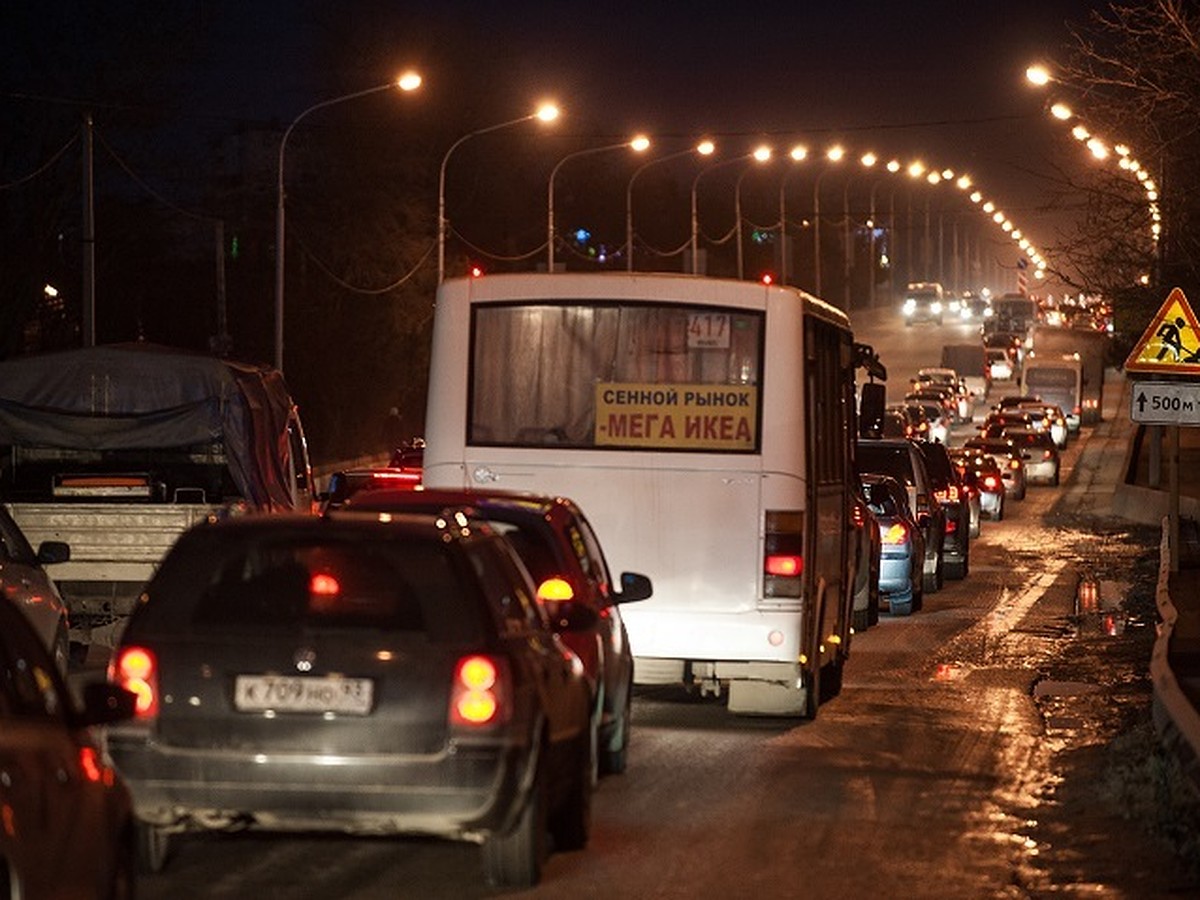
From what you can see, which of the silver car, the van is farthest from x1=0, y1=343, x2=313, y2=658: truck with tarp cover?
the van

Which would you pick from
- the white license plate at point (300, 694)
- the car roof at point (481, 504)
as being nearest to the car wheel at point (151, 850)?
the white license plate at point (300, 694)

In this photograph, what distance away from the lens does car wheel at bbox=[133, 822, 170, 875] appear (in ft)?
33.4

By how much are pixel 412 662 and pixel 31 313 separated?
53704 mm

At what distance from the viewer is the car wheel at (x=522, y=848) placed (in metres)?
9.91

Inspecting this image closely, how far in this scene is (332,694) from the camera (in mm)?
9578

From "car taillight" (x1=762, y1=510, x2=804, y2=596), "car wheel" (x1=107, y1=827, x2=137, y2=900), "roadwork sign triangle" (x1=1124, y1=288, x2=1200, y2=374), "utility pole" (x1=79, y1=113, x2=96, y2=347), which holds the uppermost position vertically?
"utility pole" (x1=79, y1=113, x2=96, y2=347)

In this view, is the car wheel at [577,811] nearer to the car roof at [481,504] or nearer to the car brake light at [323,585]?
the car brake light at [323,585]

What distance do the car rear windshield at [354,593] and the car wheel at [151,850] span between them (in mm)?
990

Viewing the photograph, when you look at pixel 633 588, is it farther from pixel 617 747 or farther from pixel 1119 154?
pixel 1119 154

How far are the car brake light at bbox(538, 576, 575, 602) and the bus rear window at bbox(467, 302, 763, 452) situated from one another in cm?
351

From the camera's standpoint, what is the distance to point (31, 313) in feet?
202

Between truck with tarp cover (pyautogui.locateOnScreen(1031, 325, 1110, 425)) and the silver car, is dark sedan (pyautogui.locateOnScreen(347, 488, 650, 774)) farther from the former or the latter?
truck with tarp cover (pyautogui.locateOnScreen(1031, 325, 1110, 425))

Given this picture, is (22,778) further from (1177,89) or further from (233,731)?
(1177,89)

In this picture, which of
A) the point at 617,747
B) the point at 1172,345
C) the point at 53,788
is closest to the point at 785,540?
the point at 617,747
